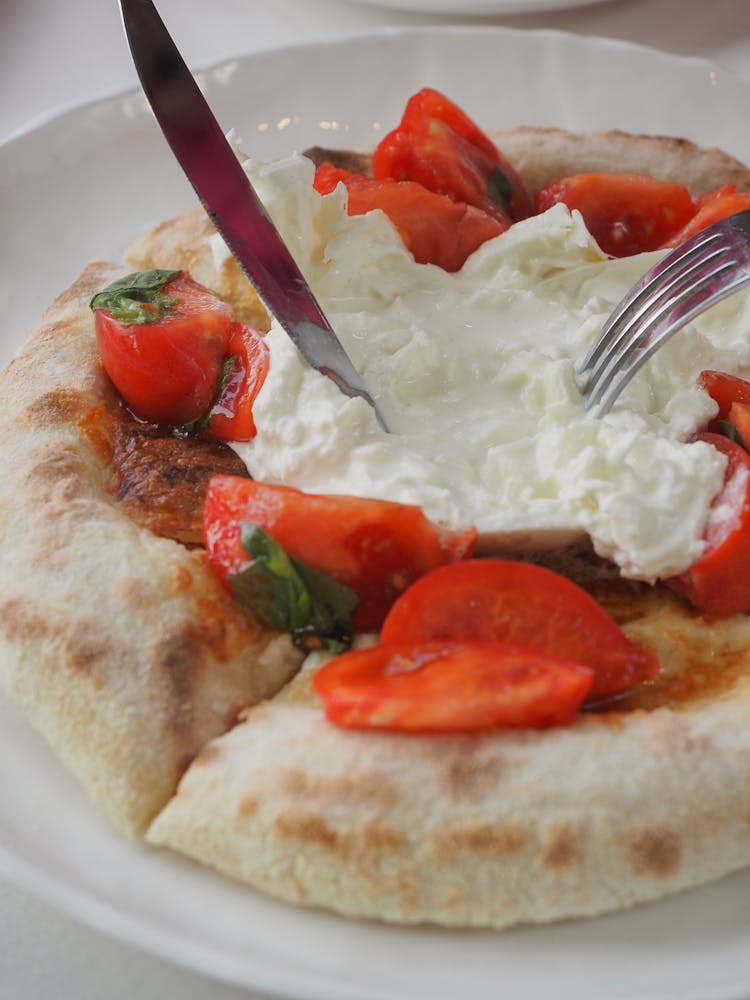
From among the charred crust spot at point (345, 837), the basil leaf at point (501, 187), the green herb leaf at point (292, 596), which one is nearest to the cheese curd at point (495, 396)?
the green herb leaf at point (292, 596)

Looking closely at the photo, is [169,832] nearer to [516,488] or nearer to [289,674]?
[289,674]

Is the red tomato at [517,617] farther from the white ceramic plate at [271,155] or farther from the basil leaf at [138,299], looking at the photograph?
the basil leaf at [138,299]

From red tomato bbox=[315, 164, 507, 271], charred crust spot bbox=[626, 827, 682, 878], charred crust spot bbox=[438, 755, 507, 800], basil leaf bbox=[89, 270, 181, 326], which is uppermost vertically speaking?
basil leaf bbox=[89, 270, 181, 326]

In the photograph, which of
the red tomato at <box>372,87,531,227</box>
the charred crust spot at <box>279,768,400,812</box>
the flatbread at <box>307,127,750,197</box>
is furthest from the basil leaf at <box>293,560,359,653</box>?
the flatbread at <box>307,127,750,197</box>

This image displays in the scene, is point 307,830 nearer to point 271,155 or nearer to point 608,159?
point 608,159

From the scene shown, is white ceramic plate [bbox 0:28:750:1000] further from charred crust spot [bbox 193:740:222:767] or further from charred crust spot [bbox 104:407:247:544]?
charred crust spot [bbox 104:407:247:544]

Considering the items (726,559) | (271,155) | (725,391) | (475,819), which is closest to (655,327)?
(725,391)
